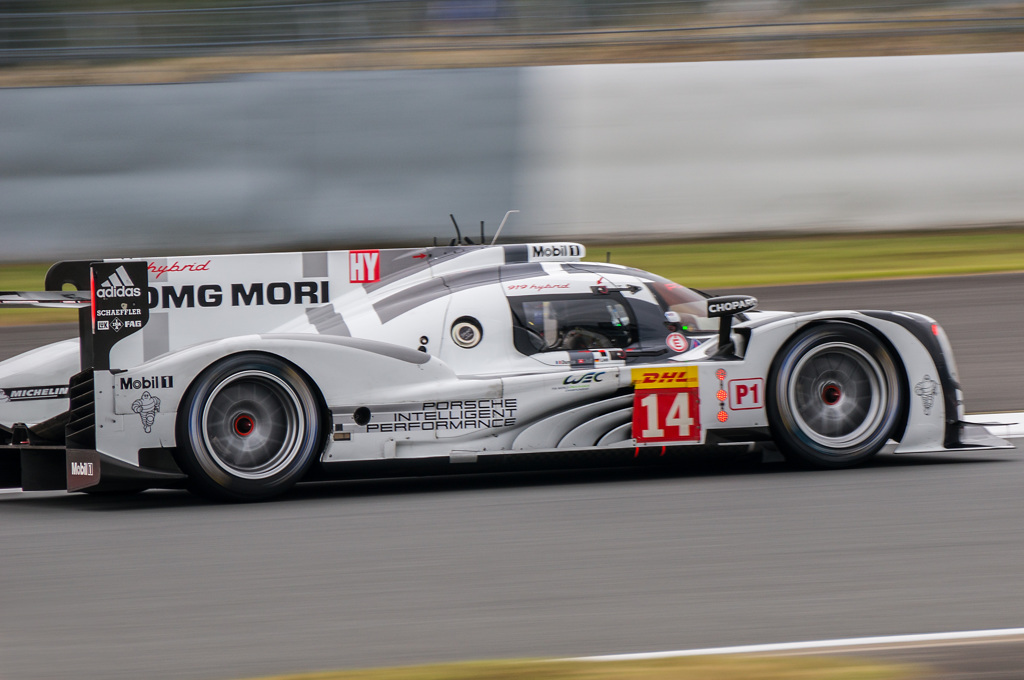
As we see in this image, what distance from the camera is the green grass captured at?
13.4 m

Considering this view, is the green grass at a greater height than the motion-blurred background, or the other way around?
the motion-blurred background

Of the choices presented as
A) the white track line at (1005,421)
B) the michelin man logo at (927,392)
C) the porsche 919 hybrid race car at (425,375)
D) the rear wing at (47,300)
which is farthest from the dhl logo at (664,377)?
the rear wing at (47,300)

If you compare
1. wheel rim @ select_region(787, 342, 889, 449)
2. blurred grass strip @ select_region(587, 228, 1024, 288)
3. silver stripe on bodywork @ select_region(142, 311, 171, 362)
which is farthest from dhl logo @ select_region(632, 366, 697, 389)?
blurred grass strip @ select_region(587, 228, 1024, 288)

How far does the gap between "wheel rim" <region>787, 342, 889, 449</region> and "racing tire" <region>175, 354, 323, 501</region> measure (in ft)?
8.82

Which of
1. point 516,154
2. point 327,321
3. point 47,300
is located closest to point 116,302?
point 47,300

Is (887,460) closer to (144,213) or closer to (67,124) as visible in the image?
(144,213)

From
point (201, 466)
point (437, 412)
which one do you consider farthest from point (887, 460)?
point (201, 466)

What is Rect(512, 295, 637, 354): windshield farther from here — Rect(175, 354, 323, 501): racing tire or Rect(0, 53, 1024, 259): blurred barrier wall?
Rect(0, 53, 1024, 259): blurred barrier wall

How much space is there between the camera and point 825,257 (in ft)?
46.1

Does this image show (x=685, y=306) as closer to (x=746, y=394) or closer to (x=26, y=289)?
(x=746, y=394)

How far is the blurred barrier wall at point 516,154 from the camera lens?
1423 centimetres

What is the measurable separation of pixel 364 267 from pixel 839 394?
9.28 ft

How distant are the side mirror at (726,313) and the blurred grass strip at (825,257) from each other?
242 inches

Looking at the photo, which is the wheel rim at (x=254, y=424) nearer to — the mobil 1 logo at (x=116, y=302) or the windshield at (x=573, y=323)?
the mobil 1 logo at (x=116, y=302)
